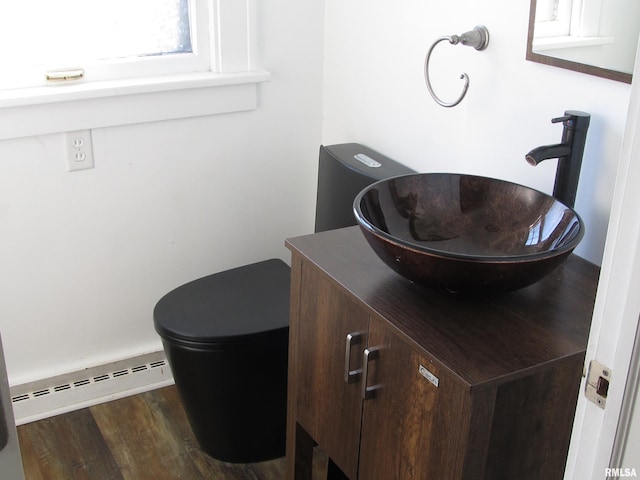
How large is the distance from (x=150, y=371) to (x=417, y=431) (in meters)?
1.24

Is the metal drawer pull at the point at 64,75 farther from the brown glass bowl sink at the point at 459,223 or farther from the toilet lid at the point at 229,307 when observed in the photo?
the brown glass bowl sink at the point at 459,223

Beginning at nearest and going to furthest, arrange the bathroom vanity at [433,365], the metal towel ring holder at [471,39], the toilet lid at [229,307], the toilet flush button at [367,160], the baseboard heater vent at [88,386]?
1. the bathroom vanity at [433,365]
2. the metal towel ring holder at [471,39]
3. the toilet lid at [229,307]
4. the toilet flush button at [367,160]
5. the baseboard heater vent at [88,386]

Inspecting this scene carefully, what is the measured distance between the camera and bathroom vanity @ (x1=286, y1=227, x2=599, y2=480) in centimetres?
125

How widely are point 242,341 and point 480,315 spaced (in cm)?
73

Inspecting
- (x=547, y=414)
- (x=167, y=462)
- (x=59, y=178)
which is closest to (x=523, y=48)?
(x=547, y=414)

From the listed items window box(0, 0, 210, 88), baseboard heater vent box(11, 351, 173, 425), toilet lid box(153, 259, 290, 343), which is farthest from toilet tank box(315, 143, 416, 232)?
baseboard heater vent box(11, 351, 173, 425)

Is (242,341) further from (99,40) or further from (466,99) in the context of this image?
(99,40)

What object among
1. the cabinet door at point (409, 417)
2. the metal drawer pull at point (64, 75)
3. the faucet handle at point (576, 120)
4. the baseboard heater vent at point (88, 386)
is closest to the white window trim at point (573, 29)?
the faucet handle at point (576, 120)

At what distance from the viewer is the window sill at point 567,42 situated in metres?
1.46

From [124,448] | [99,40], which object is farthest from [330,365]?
[99,40]

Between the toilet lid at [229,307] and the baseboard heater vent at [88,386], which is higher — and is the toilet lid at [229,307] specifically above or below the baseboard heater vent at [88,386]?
above

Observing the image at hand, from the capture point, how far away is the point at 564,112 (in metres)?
1.55

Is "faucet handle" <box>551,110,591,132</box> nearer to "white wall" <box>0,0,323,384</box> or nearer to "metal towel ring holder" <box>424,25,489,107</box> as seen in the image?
"metal towel ring holder" <box>424,25,489,107</box>

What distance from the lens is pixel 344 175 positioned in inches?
82.4
